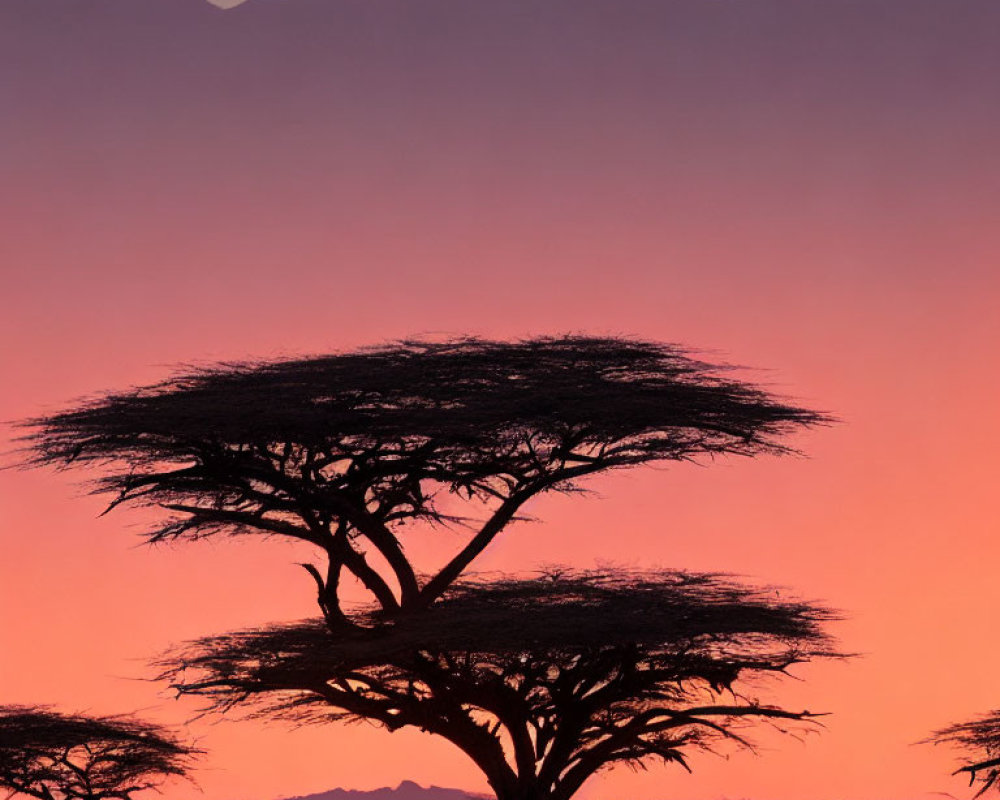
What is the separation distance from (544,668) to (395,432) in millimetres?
3703

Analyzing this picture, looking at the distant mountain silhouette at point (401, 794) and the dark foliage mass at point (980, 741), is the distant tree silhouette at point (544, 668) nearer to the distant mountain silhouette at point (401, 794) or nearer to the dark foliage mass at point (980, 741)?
the dark foliage mass at point (980, 741)

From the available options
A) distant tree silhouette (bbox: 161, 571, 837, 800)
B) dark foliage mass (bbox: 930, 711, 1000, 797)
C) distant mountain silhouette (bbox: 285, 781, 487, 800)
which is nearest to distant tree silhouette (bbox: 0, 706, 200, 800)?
distant tree silhouette (bbox: 161, 571, 837, 800)

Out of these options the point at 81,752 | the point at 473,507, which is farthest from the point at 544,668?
the point at 81,752

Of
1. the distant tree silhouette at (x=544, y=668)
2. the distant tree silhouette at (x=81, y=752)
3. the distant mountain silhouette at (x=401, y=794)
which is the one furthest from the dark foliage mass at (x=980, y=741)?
the distant mountain silhouette at (x=401, y=794)

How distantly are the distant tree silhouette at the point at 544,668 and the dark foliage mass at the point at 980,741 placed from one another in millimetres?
2088

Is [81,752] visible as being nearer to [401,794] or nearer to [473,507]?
[473,507]

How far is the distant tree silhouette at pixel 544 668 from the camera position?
22.4 m

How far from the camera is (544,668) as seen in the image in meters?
23.3

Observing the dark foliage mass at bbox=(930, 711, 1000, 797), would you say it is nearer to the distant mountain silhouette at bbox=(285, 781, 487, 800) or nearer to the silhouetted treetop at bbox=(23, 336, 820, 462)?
the silhouetted treetop at bbox=(23, 336, 820, 462)

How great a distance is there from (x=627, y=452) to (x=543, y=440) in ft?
4.87

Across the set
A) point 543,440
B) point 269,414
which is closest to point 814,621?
point 543,440

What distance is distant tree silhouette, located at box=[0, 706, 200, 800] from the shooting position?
24938mm

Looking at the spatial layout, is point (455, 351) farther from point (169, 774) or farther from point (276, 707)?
point (169, 774)

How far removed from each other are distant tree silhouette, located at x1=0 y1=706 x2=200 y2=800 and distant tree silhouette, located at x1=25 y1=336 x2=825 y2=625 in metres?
3.25
